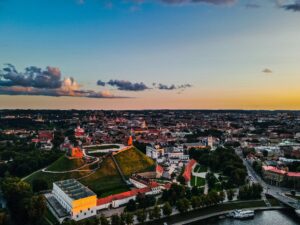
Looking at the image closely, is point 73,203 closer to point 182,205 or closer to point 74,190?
point 74,190

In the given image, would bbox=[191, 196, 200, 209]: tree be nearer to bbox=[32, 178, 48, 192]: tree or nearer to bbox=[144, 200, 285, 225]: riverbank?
bbox=[144, 200, 285, 225]: riverbank

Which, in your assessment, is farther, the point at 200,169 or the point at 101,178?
the point at 200,169

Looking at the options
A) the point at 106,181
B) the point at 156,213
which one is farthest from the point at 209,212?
the point at 106,181

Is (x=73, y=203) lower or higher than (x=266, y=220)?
higher

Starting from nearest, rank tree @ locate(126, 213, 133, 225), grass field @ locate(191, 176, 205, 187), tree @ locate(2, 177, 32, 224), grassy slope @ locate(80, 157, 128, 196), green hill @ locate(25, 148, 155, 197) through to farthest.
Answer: tree @ locate(126, 213, 133, 225) < tree @ locate(2, 177, 32, 224) < grassy slope @ locate(80, 157, 128, 196) < green hill @ locate(25, 148, 155, 197) < grass field @ locate(191, 176, 205, 187)

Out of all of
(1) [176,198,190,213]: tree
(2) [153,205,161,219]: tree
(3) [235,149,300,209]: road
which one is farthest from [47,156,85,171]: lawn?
(3) [235,149,300,209]: road

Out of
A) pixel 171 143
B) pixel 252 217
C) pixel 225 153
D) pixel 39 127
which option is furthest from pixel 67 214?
pixel 39 127

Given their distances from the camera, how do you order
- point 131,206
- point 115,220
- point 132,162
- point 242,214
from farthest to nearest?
point 132,162 → point 242,214 → point 131,206 → point 115,220
